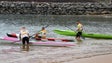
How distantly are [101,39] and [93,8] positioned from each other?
65.8 meters

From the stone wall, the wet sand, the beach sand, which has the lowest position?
the stone wall

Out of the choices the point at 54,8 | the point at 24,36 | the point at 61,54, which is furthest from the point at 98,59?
the point at 54,8

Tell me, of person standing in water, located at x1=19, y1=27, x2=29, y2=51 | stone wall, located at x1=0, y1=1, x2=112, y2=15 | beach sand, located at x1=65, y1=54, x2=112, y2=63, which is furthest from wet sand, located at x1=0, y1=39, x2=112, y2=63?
stone wall, located at x1=0, y1=1, x2=112, y2=15

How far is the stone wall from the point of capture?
10131 centimetres

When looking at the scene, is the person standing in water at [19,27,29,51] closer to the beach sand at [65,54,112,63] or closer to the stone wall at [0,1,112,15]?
the beach sand at [65,54,112,63]

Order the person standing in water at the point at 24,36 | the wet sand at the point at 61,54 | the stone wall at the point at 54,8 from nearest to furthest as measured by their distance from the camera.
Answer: the wet sand at the point at 61,54 < the person standing in water at the point at 24,36 < the stone wall at the point at 54,8

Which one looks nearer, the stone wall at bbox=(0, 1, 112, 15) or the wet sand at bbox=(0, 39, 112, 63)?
the wet sand at bbox=(0, 39, 112, 63)

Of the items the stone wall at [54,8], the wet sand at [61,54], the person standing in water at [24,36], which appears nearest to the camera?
the wet sand at [61,54]

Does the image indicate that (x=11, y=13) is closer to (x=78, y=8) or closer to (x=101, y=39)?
(x=78, y=8)

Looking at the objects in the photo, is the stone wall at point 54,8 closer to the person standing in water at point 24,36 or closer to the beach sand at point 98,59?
the person standing in water at point 24,36

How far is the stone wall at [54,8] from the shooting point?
3989 inches

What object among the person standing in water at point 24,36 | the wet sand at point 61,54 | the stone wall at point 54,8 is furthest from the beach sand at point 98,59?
the stone wall at point 54,8

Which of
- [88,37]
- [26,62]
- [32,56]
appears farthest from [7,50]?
[88,37]

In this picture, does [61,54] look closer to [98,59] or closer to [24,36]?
[24,36]
